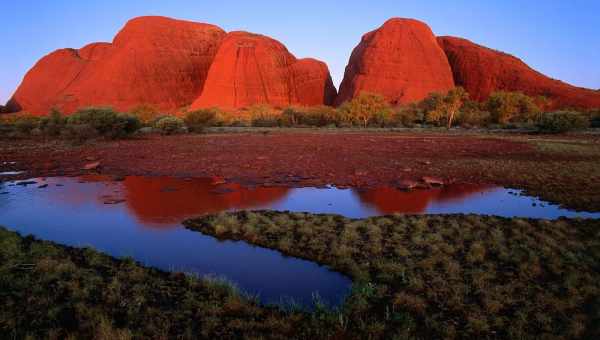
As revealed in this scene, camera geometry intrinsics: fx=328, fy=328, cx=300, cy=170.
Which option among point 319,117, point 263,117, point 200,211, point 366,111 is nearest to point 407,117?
point 366,111

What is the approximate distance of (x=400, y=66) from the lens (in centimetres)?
6694

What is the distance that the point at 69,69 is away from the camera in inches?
3211

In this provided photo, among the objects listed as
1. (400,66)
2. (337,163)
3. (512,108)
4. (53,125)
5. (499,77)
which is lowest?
(337,163)

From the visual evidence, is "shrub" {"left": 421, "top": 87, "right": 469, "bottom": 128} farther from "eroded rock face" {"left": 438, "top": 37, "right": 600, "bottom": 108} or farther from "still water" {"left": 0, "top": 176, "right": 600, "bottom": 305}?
"still water" {"left": 0, "top": 176, "right": 600, "bottom": 305}

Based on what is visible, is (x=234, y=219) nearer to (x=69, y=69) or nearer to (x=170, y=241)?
(x=170, y=241)

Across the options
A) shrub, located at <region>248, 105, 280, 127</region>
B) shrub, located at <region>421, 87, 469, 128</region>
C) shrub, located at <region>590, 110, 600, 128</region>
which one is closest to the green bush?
shrub, located at <region>248, 105, 280, 127</region>

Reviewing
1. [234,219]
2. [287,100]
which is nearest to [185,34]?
[287,100]

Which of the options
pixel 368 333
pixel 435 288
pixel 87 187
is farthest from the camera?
pixel 87 187

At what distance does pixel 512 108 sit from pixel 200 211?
150ft

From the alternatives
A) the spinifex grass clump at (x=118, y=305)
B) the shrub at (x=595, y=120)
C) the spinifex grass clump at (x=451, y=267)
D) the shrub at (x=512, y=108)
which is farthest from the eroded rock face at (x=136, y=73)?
the shrub at (x=595, y=120)

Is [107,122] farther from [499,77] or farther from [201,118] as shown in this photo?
[499,77]

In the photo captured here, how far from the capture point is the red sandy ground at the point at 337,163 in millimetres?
13281

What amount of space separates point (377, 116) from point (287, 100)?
100ft

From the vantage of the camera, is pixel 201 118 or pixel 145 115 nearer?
pixel 201 118
